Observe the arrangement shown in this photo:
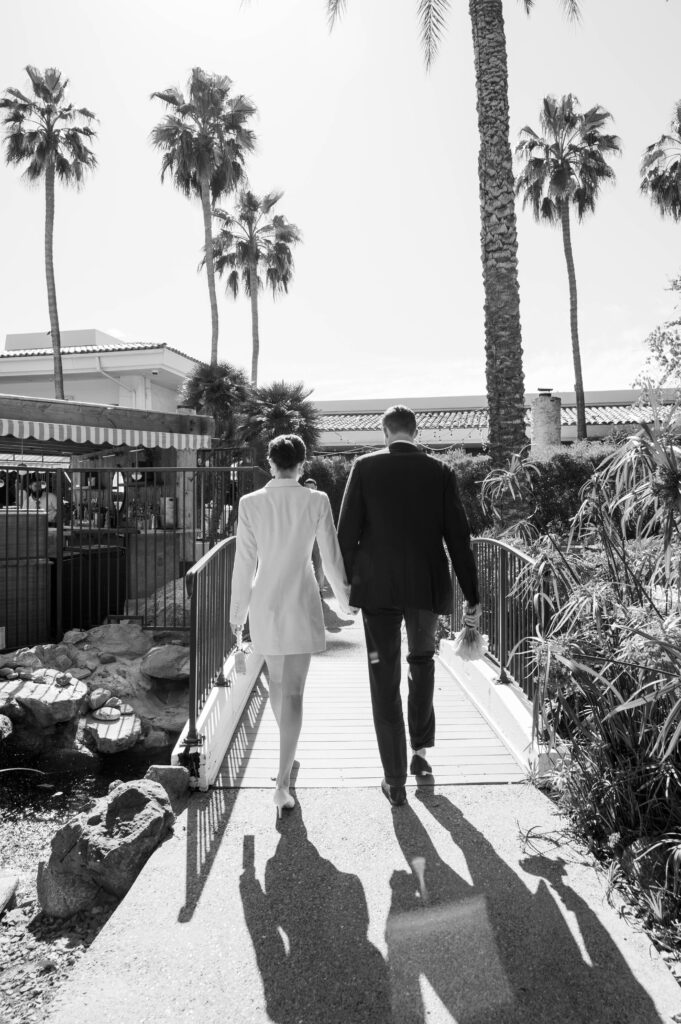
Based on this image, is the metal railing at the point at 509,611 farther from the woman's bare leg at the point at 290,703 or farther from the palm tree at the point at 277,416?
the palm tree at the point at 277,416

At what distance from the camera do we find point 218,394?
847 inches

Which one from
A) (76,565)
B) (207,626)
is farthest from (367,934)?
(76,565)

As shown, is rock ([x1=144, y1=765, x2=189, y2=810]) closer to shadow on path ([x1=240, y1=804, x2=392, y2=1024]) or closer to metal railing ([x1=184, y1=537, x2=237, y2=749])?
metal railing ([x1=184, y1=537, x2=237, y2=749])

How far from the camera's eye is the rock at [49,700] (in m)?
8.20

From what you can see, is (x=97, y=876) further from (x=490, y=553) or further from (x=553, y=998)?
(x=490, y=553)

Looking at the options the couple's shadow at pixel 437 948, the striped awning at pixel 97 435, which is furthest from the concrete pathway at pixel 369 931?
the striped awning at pixel 97 435

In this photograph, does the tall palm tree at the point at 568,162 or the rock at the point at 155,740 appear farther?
the tall palm tree at the point at 568,162

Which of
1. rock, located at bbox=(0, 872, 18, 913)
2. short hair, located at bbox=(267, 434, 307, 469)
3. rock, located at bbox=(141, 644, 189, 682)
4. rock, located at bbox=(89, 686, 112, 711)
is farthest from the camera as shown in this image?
rock, located at bbox=(141, 644, 189, 682)

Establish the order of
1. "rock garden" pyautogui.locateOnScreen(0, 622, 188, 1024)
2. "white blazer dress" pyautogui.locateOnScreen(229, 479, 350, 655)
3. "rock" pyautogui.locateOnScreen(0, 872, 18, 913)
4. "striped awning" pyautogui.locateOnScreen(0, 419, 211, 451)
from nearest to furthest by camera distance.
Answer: "rock garden" pyautogui.locateOnScreen(0, 622, 188, 1024)
"white blazer dress" pyautogui.locateOnScreen(229, 479, 350, 655)
"rock" pyautogui.locateOnScreen(0, 872, 18, 913)
"striped awning" pyautogui.locateOnScreen(0, 419, 211, 451)

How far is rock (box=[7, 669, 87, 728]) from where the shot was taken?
26.9 ft

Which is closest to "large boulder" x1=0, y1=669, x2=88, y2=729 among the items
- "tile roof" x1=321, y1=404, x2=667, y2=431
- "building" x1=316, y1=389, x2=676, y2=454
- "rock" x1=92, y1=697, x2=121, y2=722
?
"rock" x1=92, y1=697, x2=121, y2=722

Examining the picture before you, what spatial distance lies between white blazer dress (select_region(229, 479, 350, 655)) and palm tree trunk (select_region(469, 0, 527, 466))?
20.3 feet

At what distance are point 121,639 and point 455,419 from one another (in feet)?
65.1

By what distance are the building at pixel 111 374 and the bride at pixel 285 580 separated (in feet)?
61.9
